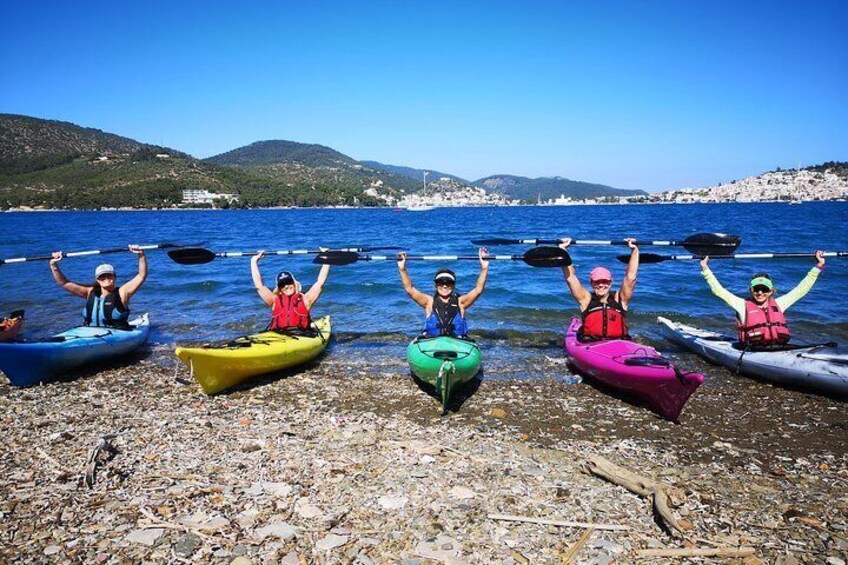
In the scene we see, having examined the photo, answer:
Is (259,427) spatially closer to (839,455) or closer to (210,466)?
(210,466)

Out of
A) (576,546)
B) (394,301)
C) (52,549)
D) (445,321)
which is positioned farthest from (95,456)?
(394,301)

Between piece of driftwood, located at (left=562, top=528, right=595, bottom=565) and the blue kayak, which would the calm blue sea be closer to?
the blue kayak

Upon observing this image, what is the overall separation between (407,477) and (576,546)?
1807 millimetres

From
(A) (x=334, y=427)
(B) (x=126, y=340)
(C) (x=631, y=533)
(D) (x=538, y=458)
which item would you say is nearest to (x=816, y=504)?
(C) (x=631, y=533)

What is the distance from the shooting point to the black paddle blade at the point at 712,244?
11.2m

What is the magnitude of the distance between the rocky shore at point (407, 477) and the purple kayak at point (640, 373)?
0.99ft

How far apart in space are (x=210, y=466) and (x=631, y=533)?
13.9 feet

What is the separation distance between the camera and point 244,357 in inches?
316

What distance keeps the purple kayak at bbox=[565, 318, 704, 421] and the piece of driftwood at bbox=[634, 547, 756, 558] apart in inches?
96.7

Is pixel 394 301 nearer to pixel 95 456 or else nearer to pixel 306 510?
pixel 95 456

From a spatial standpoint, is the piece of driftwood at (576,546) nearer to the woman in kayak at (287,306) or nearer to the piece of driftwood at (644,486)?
the piece of driftwood at (644,486)

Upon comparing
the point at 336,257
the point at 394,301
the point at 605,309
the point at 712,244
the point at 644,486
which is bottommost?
the point at 394,301

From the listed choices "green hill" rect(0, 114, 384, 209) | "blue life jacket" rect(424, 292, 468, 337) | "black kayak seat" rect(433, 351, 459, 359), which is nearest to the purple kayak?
"blue life jacket" rect(424, 292, 468, 337)

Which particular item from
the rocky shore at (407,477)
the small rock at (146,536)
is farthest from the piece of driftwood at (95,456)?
the small rock at (146,536)
